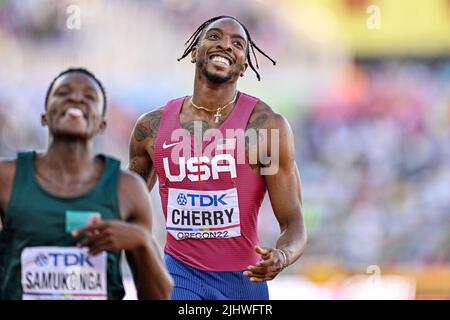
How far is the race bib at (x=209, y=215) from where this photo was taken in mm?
6053

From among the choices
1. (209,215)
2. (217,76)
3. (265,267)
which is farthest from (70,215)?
(217,76)

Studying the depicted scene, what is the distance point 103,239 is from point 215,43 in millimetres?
2425

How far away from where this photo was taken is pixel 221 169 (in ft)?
20.0

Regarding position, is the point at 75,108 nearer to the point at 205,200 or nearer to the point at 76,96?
the point at 76,96

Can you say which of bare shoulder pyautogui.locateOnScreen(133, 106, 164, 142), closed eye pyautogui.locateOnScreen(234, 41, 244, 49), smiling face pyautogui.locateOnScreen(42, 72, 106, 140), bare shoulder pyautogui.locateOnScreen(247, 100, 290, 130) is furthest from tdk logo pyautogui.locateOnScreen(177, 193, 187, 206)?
smiling face pyautogui.locateOnScreen(42, 72, 106, 140)

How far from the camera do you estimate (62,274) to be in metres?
4.28

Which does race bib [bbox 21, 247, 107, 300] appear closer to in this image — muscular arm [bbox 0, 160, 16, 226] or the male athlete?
the male athlete

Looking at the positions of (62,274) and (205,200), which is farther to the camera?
(205,200)

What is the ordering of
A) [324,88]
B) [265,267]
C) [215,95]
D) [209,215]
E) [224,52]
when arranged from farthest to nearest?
[324,88] < [215,95] < [224,52] < [209,215] < [265,267]

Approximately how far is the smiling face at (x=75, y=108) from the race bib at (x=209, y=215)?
5.51ft

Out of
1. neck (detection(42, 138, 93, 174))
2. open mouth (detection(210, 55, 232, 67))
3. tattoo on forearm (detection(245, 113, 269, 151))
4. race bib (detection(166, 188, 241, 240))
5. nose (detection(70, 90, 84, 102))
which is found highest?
open mouth (detection(210, 55, 232, 67))

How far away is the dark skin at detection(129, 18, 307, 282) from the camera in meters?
6.04

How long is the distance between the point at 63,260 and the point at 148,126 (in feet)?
7.22

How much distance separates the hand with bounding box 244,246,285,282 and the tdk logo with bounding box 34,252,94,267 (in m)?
1.17
